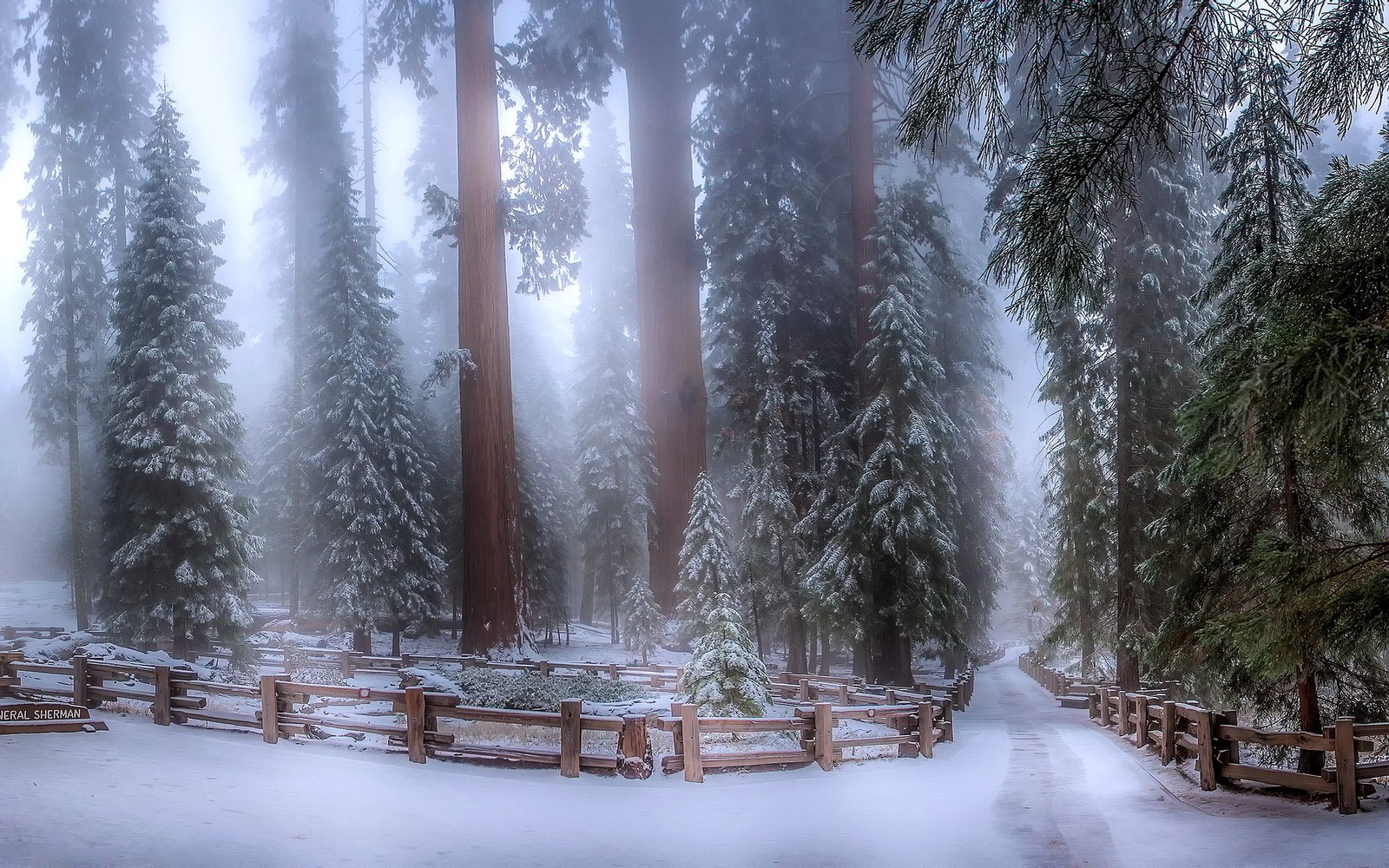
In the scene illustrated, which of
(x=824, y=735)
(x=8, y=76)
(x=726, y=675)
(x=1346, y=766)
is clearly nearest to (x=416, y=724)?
(x=726, y=675)

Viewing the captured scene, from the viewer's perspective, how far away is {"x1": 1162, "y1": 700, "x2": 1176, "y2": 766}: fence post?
8883mm

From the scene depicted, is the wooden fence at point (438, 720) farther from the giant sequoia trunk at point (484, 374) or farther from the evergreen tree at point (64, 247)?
the giant sequoia trunk at point (484, 374)

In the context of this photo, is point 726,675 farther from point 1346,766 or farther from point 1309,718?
point 1346,766

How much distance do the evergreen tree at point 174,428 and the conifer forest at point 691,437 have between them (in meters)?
0.07

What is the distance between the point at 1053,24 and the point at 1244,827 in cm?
582

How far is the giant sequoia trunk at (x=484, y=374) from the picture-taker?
12414 millimetres

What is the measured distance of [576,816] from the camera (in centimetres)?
637

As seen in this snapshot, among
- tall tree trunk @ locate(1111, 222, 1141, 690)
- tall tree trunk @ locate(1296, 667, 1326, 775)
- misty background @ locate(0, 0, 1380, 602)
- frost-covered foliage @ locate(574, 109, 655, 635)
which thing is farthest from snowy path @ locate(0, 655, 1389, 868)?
frost-covered foliage @ locate(574, 109, 655, 635)

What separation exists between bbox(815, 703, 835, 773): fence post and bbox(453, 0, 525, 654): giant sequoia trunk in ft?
17.2

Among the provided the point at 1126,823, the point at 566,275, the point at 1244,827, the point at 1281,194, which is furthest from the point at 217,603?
the point at 1281,194

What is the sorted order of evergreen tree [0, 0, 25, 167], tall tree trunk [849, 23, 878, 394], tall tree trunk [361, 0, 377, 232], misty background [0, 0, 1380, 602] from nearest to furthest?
misty background [0, 0, 1380, 602], evergreen tree [0, 0, 25, 167], tall tree trunk [361, 0, 377, 232], tall tree trunk [849, 23, 878, 394]

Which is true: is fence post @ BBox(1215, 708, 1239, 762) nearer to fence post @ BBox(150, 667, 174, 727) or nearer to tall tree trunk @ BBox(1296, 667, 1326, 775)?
tall tree trunk @ BBox(1296, 667, 1326, 775)

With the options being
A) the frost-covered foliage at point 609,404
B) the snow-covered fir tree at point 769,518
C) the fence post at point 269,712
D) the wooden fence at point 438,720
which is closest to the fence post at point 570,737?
the wooden fence at point 438,720

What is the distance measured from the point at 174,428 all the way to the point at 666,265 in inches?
357
